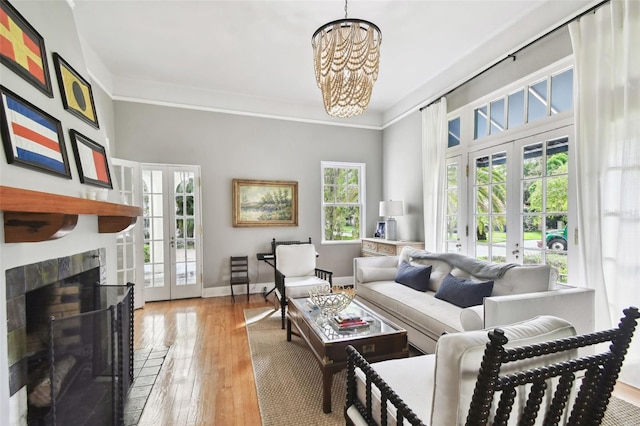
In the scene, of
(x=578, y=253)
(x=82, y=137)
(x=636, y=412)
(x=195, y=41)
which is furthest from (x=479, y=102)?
(x=82, y=137)

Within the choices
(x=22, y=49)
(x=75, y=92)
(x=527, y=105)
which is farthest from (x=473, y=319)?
(x=75, y=92)

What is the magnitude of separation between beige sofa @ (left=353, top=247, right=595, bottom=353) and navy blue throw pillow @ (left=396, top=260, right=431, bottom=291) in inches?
2.6

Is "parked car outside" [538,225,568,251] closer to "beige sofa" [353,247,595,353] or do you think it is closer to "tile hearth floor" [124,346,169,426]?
"beige sofa" [353,247,595,353]

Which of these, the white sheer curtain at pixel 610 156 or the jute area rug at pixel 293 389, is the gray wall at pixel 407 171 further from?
the jute area rug at pixel 293 389

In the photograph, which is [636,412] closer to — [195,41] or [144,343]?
[144,343]

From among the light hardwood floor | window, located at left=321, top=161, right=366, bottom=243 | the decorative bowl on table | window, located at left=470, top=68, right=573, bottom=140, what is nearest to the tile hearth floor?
the light hardwood floor

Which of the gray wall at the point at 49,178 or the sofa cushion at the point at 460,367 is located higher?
the gray wall at the point at 49,178

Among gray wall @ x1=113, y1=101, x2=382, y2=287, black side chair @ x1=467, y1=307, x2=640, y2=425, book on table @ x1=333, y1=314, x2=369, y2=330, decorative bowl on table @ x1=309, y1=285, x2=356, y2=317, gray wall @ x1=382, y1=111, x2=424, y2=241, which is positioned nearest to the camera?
black side chair @ x1=467, y1=307, x2=640, y2=425

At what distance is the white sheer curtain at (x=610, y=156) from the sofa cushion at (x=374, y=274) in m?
1.91

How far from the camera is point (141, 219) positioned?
4.52 m

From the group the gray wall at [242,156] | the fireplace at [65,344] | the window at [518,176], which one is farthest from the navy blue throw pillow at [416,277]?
the fireplace at [65,344]

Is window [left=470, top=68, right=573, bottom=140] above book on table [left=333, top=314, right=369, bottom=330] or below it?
above

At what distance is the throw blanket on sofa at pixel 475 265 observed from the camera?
2.72 m

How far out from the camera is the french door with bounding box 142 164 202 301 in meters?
4.59
